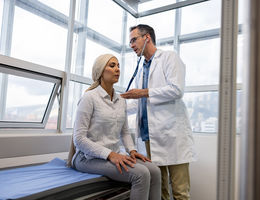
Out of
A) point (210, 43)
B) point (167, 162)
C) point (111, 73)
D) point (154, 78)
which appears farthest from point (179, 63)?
point (210, 43)

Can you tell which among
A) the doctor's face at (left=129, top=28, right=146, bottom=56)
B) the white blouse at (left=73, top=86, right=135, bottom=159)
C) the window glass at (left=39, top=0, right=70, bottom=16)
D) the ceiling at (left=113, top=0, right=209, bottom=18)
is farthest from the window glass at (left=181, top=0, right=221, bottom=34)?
the white blouse at (left=73, top=86, right=135, bottom=159)

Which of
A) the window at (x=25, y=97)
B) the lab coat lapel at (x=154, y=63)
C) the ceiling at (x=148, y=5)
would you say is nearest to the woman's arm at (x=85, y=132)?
the lab coat lapel at (x=154, y=63)

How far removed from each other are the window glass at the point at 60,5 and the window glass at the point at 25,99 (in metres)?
0.73

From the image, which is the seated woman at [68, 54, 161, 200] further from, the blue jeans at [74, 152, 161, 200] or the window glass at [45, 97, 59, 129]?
the window glass at [45, 97, 59, 129]

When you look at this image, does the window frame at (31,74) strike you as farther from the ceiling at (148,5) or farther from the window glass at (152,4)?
the window glass at (152,4)

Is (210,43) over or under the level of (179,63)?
over

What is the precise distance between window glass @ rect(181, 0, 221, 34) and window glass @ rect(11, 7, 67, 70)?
1.44m

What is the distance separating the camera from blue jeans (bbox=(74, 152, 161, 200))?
4.53ft

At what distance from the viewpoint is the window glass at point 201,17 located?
8.59ft

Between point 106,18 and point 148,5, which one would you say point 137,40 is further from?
point 148,5

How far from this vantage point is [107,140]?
5.17 feet

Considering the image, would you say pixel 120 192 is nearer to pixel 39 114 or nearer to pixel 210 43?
pixel 39 114

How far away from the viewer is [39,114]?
224cm

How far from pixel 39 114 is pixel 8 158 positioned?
26.3 inches
